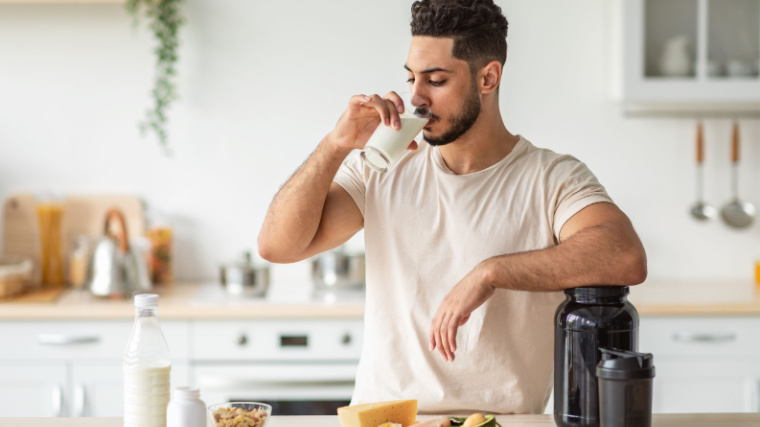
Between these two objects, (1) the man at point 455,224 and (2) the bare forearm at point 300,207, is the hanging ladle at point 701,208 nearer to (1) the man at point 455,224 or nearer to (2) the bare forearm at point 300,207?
(1) the man at point 455,224

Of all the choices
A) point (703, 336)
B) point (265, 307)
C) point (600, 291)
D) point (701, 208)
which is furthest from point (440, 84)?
point (701, 208)

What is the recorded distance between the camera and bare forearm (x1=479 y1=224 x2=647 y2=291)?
1.58m

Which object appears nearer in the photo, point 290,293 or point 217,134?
point 290,293

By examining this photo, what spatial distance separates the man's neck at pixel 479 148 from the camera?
1.83 m

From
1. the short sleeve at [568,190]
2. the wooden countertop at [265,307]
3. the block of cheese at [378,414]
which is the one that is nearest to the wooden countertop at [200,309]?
the wooden countertop at [265,307]

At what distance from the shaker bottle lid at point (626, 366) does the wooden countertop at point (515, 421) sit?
0.28m

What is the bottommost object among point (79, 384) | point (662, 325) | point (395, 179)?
point (79, 384)

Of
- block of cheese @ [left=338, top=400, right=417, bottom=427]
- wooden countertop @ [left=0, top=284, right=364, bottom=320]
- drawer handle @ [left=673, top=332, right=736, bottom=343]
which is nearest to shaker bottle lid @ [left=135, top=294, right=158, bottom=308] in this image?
block of cheese @ [left=338, top=400, right=417, bottom=427]

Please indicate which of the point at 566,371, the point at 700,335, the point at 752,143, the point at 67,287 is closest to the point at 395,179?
the point at 566,371

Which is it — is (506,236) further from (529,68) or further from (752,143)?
(752,143)

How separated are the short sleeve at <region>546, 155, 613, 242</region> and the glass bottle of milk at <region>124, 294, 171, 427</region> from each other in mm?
869

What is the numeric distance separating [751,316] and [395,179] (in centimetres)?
155

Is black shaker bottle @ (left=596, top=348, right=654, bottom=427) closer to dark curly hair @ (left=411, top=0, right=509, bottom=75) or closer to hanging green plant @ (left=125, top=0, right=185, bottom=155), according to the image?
dark curly hair @ (left=411, top=0, right=509, bottom=75)

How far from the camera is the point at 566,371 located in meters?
1.36
